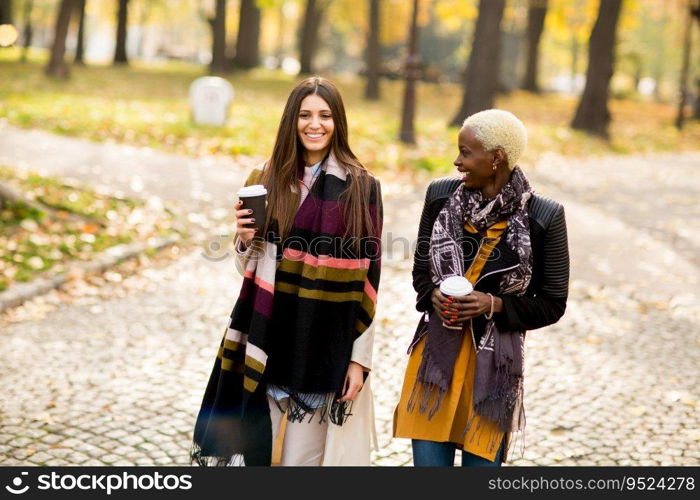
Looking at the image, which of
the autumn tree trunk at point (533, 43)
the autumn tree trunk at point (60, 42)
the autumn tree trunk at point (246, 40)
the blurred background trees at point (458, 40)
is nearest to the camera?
the blurred background trees at point (458, 40)

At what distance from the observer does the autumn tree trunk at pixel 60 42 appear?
22.0 meters

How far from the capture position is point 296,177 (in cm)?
318

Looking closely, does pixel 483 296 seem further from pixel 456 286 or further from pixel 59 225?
pixel 59 225

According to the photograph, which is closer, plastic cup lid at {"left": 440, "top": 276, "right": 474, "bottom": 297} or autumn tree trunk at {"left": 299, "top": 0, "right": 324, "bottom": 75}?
plastic cup lid at {"left": 440, "top": 276, "right": 474, "bottom": 297}

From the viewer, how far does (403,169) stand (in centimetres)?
1347

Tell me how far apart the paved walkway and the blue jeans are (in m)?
1.30

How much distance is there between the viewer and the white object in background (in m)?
16.0

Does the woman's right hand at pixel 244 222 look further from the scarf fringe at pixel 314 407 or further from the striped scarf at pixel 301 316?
the scarf fringe at pixel 314 407

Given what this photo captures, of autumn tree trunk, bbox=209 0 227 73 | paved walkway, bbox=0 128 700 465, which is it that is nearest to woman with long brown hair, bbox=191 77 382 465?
paved walkway, bbox=0 128 700 465

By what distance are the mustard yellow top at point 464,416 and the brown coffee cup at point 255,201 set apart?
2.48 ft

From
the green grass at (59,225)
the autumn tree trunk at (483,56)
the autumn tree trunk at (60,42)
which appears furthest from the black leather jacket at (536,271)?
the autumn tree trunk at (60,42)

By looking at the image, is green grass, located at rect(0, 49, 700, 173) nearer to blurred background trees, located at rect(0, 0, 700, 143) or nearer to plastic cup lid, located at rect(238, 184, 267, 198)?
blurred background trees, located at rect(0, 0, 700, 143)
